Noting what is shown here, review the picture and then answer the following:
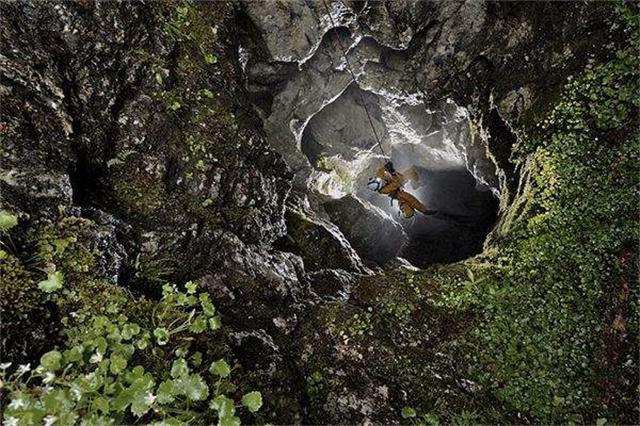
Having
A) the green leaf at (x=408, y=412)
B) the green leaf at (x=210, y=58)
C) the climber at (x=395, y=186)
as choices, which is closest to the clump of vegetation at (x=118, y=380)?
the green leaf at (x=408, y=412)

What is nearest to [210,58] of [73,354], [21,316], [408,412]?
[21,316]

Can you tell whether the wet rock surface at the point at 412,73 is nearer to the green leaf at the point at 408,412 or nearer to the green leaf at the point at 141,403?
the green leaf at the point at 408,412

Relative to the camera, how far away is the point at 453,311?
6.09m

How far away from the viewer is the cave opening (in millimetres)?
11523

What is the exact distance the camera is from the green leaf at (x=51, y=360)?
→ 2900 mm

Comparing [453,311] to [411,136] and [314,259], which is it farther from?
[411,136]

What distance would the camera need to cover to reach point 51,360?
9.53ft

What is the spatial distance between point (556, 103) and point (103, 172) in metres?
7.68

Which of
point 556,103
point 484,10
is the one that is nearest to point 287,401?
point 556,103

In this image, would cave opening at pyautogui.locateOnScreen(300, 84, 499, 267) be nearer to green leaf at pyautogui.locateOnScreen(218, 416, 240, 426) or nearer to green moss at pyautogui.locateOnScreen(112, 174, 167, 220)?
green moss at pyautogui.locateOnScreen(112, 174, 167, 220)

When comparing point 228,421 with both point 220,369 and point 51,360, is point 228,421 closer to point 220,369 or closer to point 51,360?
point 220,369

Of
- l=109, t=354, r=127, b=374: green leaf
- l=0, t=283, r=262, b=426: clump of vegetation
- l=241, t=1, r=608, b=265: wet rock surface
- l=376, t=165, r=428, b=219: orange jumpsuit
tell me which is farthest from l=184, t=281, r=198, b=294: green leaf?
l=376, t=165, r=428, b=219: orange jumpsuit

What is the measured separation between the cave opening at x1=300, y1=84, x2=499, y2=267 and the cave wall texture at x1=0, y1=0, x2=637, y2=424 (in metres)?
2.02

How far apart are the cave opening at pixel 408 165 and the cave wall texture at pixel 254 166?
202 centimetres
